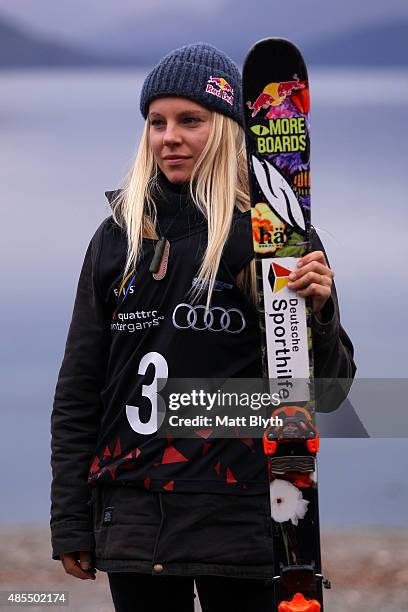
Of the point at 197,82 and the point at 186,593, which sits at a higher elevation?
the point at 197,82

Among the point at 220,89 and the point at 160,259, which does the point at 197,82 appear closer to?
the point at 220,89

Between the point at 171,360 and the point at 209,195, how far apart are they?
42 cm

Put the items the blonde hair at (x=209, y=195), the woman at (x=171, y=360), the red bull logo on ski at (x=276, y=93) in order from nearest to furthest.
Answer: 1. the woman at (x=171, y=360)
2. the blonde hair at (x=209, y=195)
3. the red bull logo on ski at (x=276, y=93)

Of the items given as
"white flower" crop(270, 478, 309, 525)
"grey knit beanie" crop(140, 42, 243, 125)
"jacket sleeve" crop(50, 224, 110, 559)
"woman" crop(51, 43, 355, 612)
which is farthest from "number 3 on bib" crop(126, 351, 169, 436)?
"grey knit beanie" crop(140, 42, 243, 125)

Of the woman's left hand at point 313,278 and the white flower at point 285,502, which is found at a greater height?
the woman's left hand at point 313,278

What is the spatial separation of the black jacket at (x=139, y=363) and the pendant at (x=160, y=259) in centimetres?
1

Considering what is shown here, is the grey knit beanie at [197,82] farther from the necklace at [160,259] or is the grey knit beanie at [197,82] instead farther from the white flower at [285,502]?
the white flower at [285,502]

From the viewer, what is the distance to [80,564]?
2.64m

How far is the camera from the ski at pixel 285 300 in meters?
2.50

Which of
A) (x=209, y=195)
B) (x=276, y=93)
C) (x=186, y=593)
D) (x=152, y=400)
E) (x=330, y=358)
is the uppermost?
(x=276, y=93)

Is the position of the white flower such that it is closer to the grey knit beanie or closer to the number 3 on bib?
the number 3 on bib

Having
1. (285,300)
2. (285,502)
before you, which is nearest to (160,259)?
(285,300)

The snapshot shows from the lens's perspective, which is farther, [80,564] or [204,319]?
[80,564]

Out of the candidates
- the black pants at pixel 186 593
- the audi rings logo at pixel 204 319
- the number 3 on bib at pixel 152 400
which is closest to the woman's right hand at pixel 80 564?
the black pants at pixel 186 593
